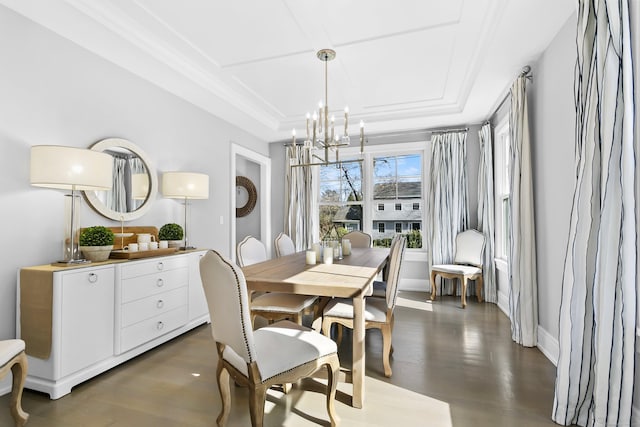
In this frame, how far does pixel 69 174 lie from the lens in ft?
6.98

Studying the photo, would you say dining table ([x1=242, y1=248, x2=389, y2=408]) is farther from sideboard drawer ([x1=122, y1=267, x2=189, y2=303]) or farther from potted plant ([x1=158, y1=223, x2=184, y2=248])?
potted plant ([x1=158, y1=223, x2=184, y2=248])

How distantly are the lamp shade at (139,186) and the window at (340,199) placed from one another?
121 inches

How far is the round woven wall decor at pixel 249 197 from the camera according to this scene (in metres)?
6.25

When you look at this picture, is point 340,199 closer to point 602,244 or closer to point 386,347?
point 386,347

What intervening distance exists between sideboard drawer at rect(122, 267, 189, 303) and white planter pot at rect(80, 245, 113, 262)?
0.80 ft

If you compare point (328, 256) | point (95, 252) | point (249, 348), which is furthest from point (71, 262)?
point (328, 256)

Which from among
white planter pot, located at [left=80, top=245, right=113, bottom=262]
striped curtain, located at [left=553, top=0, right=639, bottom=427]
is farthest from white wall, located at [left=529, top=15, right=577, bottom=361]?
white planter pot, located at [left=80, top=245, right=113, bottom=262]

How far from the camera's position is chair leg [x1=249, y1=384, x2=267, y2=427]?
1.41m

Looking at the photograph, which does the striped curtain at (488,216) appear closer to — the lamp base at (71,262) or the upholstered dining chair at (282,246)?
the upholstered dining chair at (282,246)

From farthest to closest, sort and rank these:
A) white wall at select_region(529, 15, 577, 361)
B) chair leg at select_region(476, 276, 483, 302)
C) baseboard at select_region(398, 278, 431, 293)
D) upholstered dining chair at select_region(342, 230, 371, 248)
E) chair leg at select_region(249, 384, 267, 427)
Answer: baseboard at select_region(398, 278, 431, 293)
upholstered dining chair at select_region(342, 230, 371, 248)
chair leg at select_region(476, 276, 483, 302)
white wall at select_region(529, 15, 577, 361)
chair leg at select_region(249, 384, 267, 427)

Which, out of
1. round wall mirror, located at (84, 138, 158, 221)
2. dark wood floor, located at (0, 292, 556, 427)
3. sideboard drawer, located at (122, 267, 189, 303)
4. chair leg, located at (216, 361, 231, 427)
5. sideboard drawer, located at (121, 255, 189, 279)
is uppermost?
round wall mirror, located at (84, 138, 158, 221)

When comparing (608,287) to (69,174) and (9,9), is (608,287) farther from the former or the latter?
(9,9)

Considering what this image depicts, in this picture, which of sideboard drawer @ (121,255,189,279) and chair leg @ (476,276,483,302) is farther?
chair leg @ (476,276,483,302)

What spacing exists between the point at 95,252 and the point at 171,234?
80 cm
